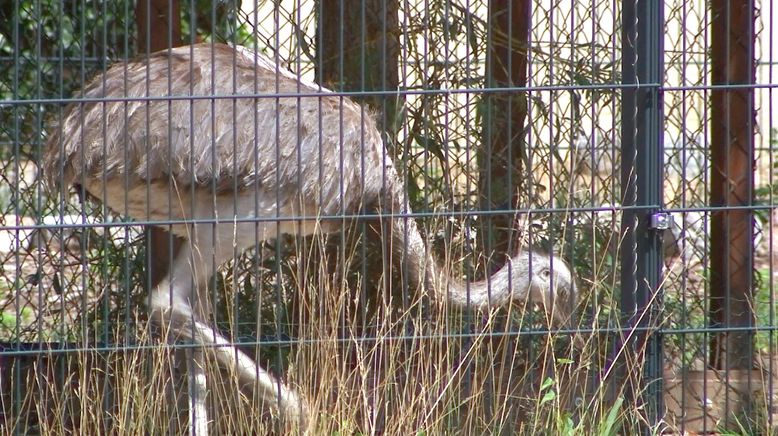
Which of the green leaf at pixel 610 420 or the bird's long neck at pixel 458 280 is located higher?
the bird's long neck at pixel 458 280

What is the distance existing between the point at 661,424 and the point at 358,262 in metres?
1.56

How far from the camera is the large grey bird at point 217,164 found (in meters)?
4.36

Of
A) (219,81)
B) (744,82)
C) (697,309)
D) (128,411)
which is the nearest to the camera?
(128,411)

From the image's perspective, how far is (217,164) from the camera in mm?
4438

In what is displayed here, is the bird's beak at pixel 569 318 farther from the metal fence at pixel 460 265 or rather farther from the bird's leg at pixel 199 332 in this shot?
the bird's leg at pixel 199 332

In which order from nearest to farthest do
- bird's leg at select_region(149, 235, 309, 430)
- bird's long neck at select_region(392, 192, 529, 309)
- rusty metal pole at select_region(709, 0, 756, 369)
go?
1. bird's leg at select_region(149, 235, 309, 430)
2. bird's long neck at select_region(392, 192, 529, 309)
3. rusty metal pole at select_region(709, 0, 756, 369)

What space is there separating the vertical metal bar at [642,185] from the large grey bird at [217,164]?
268 millimetres

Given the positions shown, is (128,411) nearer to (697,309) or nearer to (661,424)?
(661,424)

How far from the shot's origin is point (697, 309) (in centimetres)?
580

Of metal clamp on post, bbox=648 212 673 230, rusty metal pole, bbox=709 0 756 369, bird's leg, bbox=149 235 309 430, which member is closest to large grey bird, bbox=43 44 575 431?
bird's leg, bbox=149 235 309 430

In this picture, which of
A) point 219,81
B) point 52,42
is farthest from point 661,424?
point 52,42

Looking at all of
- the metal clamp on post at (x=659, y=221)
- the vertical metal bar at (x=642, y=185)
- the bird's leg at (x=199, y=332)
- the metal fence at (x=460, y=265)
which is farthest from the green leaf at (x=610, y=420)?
the bird's leg at (x=199, y=332)

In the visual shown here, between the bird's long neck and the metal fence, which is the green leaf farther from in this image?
the bird's long neck

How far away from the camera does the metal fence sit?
4.13 m
